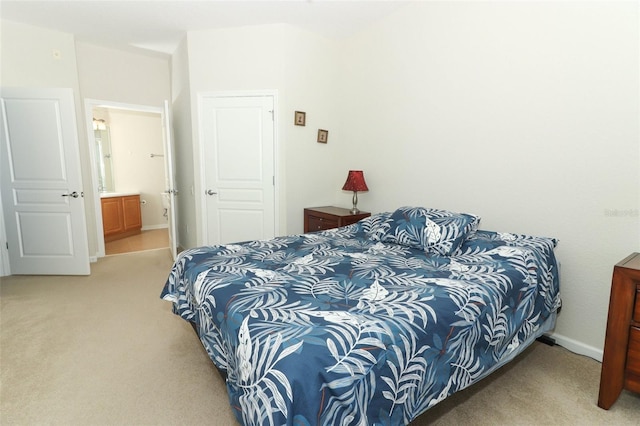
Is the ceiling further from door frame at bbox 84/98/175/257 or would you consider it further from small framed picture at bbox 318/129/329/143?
small framed picture at bbox 318/129/329/143

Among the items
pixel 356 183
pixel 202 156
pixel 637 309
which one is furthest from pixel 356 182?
pixel 637 309

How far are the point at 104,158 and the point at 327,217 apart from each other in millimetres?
4879

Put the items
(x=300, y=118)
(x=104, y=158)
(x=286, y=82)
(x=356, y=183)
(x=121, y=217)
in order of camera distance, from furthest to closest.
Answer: (x=104, y=158), (x=121, y=217), (x=300, y=118), (x=286, y=82), (x=356, y=183)

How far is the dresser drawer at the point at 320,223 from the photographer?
11.3ft

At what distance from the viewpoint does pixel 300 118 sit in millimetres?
3705

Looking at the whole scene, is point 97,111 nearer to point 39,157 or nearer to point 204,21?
point 39,157

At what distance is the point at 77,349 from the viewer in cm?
222

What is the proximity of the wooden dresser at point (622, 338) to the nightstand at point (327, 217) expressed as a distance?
2.13 metres

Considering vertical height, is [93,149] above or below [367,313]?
above

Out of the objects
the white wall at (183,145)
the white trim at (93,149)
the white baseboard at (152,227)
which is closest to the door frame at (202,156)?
the white wall at (183,145)

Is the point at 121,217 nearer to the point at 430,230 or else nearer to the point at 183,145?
the point at 183,145

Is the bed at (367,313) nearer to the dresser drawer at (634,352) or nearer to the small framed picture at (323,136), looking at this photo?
the dresser drawer at (634,352)

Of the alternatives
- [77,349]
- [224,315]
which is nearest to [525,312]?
[224,315]

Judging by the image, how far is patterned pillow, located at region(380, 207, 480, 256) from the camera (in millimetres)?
2145
